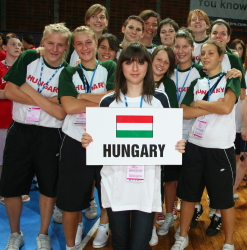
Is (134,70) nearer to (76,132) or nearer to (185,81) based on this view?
(76,132)

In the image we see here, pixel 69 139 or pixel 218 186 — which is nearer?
pixel 69 139

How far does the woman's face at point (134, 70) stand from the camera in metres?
1.95

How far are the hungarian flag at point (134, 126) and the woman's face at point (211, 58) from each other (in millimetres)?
945

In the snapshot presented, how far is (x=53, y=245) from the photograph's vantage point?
107 inches

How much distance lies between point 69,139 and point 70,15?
6348 mm

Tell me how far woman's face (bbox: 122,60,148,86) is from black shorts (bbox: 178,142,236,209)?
2.96ft

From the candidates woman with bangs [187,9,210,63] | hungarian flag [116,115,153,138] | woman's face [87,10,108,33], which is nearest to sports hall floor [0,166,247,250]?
hungarian flag [116,115,153,138]

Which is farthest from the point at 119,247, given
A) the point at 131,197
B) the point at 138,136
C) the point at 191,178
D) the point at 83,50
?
the point at 83,50

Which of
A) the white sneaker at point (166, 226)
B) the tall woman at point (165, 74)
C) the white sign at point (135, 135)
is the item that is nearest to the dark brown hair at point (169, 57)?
the tall woman at point (165, 74)

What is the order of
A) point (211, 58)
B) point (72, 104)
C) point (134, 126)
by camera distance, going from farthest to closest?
point (211, 58) → point (72, 104) → point (134, 126)

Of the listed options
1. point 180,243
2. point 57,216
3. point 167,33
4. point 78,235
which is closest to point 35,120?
point 78,235

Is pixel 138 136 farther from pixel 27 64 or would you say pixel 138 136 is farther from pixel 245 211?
pixel 245 211

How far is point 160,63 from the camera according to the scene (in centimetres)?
271

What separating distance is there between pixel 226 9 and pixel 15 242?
7.07 m
